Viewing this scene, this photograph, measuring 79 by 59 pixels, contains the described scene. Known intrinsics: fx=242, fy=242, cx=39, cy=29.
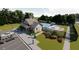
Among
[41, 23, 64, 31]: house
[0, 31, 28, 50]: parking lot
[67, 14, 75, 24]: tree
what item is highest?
[67, 14, 75, 24]: tree

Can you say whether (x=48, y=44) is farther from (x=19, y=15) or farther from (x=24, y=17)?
(x=19, y=15)

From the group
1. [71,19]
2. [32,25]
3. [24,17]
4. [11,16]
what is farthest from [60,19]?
[11,16]

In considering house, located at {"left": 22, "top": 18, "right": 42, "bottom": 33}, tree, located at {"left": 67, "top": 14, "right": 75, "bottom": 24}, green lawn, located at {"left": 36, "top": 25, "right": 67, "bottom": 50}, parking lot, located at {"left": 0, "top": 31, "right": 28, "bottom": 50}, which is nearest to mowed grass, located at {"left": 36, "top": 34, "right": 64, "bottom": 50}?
green lawn, located at {"left": 36, "top": 25, "right": 67, "bottom": 50}

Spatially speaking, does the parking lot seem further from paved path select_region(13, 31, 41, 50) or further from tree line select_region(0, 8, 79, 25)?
tree line select_region(0, 8, 79, 25)

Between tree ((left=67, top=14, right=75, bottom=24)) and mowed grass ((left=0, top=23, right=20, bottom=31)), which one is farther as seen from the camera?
tree ((left=67, top=14, right=75, bottom=24))
